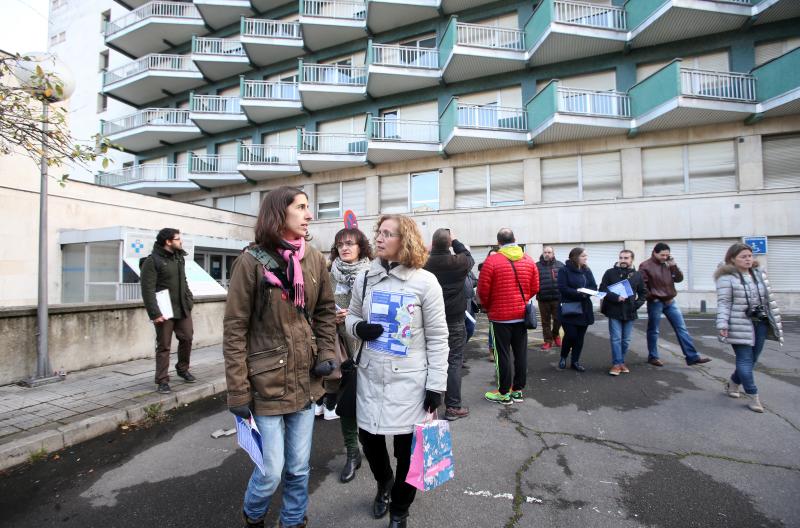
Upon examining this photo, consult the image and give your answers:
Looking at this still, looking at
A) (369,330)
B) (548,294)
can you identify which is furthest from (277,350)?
(548,294)

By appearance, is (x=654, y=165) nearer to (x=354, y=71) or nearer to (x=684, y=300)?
(x=684, y=300)

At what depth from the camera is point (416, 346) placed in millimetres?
2250

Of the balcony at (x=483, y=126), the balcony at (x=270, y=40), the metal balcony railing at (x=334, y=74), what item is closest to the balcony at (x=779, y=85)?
the balcony at (x=483, y=126)

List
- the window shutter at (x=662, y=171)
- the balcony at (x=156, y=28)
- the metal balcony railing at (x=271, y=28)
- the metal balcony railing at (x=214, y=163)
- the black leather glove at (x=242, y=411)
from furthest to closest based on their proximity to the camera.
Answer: the balcony at (x=156, y=28) → the metal balcony railing at (x=214, y=163) → the metal balcony railing at (x=271, y=28) → the window shutter at (x=662, y=171) → the black leather glove at (x=242, y=411)

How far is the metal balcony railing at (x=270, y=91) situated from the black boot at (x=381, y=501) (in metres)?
20.5

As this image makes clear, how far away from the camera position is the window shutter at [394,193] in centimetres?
1817

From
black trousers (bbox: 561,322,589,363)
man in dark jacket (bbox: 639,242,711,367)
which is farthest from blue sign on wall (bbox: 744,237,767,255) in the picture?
black trousers (bbox: 561,322,589,363)

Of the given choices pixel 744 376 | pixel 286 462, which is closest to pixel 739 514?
pixel 744 376

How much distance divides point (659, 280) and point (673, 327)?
2.46ft

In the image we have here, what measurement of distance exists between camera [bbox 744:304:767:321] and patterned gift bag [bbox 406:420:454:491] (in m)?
4.19

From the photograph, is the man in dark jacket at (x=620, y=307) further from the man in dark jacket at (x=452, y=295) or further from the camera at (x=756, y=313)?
the man in dark jacket at (x=452, y=295)

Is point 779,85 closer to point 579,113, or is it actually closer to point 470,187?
point 579,113

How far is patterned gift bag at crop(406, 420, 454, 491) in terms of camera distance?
79.1 inches

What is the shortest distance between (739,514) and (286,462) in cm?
286
